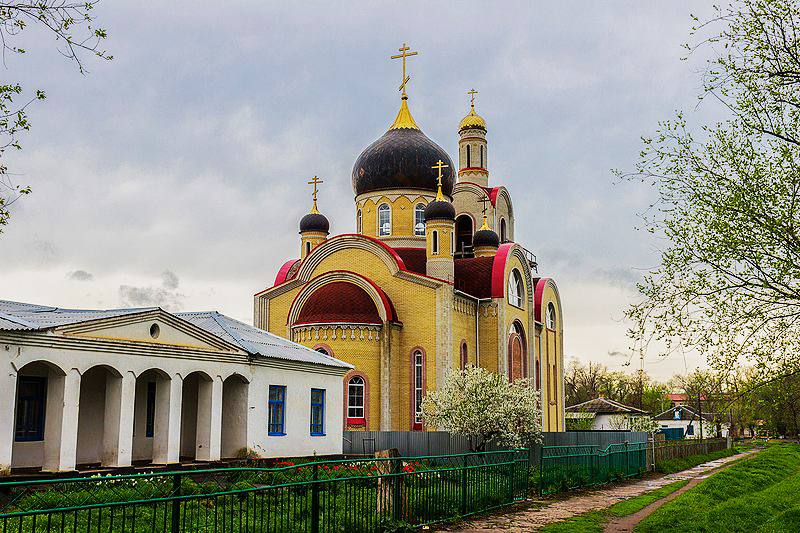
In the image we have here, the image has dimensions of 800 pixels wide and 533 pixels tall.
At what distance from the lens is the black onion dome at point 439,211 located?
34188 mm

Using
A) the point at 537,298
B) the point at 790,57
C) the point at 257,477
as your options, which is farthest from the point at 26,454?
the point at 537,298

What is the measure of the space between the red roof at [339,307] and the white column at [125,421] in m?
13.7

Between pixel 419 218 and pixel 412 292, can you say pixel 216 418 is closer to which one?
pixel 412 292

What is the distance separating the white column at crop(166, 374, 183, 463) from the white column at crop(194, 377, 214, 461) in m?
1.00

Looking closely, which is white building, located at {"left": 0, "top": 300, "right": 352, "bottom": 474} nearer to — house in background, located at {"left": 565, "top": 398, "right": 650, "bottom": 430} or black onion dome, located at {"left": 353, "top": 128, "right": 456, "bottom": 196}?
black onion dome, located at {"left": 353, "top": 128, "right": 456, "bottom": 196}

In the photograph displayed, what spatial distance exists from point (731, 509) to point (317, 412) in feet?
39.8

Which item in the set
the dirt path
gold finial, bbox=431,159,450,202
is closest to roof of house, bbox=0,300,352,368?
the dirt path

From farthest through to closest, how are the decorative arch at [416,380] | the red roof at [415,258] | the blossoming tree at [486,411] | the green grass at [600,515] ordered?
the red roof at [415,258]
the decorative arch at [416,380]
the blossoming tree at [486,411]
the green grass at [600,515]

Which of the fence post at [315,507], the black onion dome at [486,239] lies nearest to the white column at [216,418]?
the fence post at [315,507]

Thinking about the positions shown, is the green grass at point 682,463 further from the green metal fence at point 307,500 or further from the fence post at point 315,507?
the fence post at point 315,507

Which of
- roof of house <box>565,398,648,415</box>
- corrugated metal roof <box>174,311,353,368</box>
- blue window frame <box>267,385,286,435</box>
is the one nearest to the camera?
corrugated metal roof <box>174,311,353,368</box>

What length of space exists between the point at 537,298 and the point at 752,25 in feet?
101

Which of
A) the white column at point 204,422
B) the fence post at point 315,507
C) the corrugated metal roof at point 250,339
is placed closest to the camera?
the fence post at point 315,507

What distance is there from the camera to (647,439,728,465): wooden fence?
28702mm
